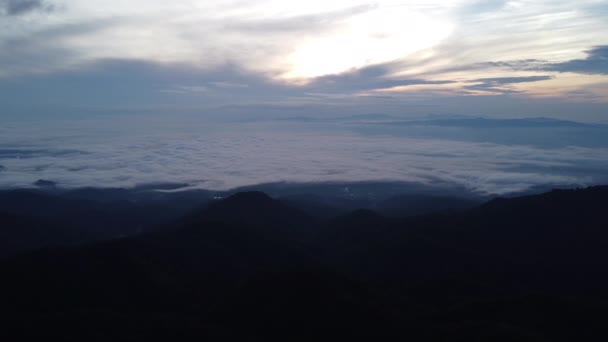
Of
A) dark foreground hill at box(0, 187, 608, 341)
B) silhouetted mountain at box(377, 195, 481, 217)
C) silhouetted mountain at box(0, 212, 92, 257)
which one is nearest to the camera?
dark foreground hill at box(0, 187, 608, 341)

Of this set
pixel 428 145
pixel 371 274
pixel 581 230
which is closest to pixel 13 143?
pixel 428 145

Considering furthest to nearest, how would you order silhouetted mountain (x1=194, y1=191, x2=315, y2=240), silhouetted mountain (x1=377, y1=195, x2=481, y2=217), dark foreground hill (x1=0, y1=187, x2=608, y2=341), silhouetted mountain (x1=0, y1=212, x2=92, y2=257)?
silhouetted mountain (x1=377, y1=195, x2=481, y2=217) < silhouetted mountain (x1=194, y1=191, x2=315, y2=240) < silhouetted mountain (x1=0, y1=212, x2=92, y2=257) < dark foreground hill (x1=0, y1=187, x2=608, y2=341)

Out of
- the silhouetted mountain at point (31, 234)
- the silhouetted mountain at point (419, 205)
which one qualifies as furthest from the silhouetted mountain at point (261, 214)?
the silhouetted mountain at point (419, 205)

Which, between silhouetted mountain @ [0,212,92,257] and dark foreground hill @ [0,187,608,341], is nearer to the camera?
dark foreground hill @ [0,187,608,341]

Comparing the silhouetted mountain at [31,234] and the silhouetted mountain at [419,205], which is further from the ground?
the silhouetted mountain at [31,234]

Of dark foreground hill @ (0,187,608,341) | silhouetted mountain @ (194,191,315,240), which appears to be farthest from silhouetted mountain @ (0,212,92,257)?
dark foreground hill @ (0,187,608,341)

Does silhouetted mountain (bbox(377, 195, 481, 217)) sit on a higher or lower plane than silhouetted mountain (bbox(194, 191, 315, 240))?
lower

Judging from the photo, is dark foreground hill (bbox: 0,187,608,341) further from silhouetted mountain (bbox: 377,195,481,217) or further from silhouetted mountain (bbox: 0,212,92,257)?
silhouetted mountain (bbox: 0,212,92,257)

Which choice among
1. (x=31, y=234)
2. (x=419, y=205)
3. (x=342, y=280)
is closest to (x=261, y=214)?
(x=31, y=234)

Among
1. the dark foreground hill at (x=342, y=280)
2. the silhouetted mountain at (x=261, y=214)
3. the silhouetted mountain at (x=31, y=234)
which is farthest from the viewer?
the silhouetted mountain at (x=261, y=214)

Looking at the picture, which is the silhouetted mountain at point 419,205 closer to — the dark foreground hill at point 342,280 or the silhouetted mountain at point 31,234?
the dark foreground hill at point 342,280
